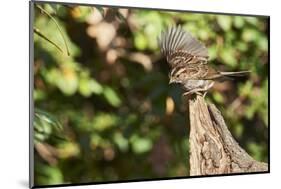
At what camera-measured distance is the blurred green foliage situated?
2.33 meters

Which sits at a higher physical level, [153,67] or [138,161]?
[153,67]

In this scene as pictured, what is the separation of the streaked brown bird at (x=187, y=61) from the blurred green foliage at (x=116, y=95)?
1.3 inches

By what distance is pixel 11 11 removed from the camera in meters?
2.33

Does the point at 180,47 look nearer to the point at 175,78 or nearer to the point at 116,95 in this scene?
the point at 175,78

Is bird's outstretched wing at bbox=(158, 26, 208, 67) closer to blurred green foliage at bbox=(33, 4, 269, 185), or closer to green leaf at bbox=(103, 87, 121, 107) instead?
blurred green foliage at bbox=(33, 4, 269, 185)

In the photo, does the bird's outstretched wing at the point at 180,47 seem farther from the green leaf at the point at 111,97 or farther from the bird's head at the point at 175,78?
the green leaf at the point at 111,97

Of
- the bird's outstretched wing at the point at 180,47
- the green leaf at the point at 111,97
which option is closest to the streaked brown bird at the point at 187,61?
the bird's outstretched wing at the point at 180,47

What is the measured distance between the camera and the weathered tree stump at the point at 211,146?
2.57 m

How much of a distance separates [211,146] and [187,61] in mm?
428

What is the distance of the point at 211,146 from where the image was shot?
2.61m

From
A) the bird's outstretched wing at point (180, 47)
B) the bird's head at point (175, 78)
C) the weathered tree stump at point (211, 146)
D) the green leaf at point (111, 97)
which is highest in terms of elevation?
the bird's outstretched wing at point (180, 47)

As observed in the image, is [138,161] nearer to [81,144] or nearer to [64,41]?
[81,144]
